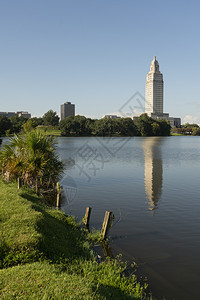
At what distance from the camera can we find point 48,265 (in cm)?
683

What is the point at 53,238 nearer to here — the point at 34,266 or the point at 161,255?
the point at 34,266

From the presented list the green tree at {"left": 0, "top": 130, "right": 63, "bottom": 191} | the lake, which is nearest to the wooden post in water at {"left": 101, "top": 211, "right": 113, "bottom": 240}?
the lake

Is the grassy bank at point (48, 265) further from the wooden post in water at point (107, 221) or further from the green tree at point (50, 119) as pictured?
the green tree at point (50, 119)

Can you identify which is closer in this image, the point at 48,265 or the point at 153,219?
the point at 48,265

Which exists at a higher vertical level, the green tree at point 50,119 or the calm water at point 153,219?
the green tree at point 50,119

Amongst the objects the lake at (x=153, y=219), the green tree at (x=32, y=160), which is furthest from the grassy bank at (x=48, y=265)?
the green tree at (x=32, y=160)

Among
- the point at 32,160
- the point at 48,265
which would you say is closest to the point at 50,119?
the point at 32,160

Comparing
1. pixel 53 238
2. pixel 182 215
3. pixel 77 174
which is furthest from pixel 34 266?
pixel 77 174

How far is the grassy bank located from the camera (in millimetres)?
5535

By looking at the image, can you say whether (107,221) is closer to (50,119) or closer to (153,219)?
(153,219)

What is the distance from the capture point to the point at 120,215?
580 inches

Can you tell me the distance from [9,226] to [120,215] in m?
7.37

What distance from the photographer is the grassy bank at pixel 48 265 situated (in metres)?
5.54

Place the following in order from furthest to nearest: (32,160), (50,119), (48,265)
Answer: (50,119) < (32,160) < (48,265)
